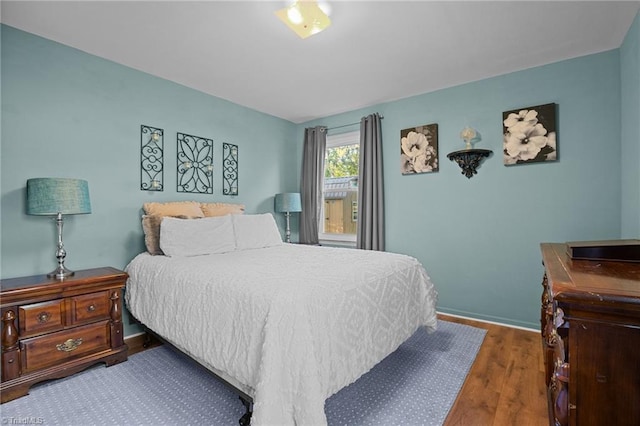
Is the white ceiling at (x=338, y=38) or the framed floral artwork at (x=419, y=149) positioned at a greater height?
the white ceiling at (x=338, y=38)

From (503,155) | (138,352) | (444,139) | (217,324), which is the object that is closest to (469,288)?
(503,155)

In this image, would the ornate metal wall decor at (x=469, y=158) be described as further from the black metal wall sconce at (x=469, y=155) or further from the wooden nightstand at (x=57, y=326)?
the wooden nightstand at (x=57, y=326)

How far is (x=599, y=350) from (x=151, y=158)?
11.0 feet

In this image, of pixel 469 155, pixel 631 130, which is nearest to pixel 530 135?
pixel 469 155

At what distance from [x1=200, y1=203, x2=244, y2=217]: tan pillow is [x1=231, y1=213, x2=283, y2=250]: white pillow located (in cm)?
30

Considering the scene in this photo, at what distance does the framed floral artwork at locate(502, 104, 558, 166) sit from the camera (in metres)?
2.68

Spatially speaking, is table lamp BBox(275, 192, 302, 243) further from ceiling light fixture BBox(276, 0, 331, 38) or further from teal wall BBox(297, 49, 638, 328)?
ceiling light fixture BBox(276, 0, 331, 38)

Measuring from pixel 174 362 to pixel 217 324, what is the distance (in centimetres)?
104

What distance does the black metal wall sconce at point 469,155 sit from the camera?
297 cm

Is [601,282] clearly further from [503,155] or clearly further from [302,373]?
[503,155]

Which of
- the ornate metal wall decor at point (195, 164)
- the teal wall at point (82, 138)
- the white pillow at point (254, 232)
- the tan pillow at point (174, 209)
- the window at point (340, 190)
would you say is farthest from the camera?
the window at point (340, 190)

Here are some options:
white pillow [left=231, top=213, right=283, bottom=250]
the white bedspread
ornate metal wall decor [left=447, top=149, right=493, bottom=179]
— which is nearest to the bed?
the white bedspread

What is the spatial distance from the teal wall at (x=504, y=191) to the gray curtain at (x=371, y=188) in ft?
0.34

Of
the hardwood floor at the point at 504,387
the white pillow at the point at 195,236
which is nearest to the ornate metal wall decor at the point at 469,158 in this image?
the hardwood floor at the point at 504,387
